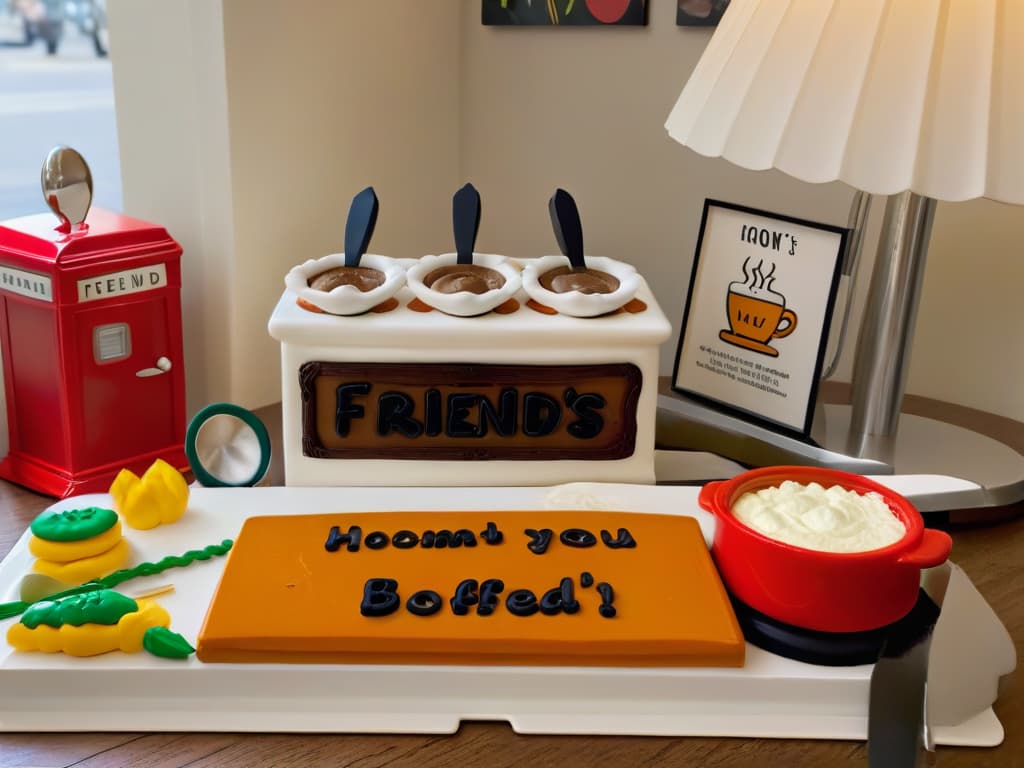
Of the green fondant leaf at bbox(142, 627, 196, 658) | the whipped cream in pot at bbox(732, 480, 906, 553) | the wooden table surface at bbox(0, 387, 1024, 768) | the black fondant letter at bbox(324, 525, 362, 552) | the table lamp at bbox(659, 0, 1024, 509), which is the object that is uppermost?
the table lamp at bbox(659, 0, 1024, 509)

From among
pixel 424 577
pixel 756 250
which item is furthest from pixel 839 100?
pixel 424 577

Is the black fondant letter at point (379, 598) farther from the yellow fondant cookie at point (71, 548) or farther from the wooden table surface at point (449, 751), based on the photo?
the yellow fondant cookie at point (71, 548)

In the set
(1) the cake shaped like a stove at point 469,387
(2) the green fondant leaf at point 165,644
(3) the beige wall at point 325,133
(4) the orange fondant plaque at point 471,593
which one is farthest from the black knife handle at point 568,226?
(2) the green fondant leaf at point 165,644

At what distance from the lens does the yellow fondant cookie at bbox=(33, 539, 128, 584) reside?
0.73 meters

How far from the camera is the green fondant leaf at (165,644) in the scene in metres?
0.65

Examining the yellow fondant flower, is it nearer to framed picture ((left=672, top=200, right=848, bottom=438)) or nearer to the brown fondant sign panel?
the brown fondant sign panel

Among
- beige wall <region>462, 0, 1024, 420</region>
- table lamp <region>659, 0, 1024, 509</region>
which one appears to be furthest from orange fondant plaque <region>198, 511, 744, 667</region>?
beige wall <region>462, 0, 1024, 420</region>

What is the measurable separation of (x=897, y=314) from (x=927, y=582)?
0.27 m

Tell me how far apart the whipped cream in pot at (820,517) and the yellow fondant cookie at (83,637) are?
40 centimetres

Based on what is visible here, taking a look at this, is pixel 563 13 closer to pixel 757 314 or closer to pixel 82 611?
pixel 757 314

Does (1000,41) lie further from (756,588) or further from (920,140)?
(756,588)

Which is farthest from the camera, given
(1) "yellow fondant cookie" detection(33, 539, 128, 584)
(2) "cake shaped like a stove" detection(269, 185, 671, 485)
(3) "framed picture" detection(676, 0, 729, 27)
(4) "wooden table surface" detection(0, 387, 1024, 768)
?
(3) "framed picture" detection(676, 0, 729, 27)

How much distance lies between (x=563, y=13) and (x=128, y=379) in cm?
67

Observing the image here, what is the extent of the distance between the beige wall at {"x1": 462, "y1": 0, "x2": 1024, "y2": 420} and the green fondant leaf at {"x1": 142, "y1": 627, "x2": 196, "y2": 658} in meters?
0.81
